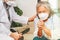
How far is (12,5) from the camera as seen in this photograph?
1.54m

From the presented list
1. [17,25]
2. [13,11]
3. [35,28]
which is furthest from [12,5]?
[35,28]

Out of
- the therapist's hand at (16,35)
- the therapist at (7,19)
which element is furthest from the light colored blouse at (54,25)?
the therapist's hand at (16,35)

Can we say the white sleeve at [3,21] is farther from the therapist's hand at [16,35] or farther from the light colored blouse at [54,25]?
the light colored blouse at [54,25]

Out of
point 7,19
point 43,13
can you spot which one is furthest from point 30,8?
point 7,19

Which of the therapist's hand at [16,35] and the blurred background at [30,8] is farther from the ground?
the blurred background at [30,8]

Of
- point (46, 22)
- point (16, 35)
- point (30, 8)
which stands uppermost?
point (30, 8)

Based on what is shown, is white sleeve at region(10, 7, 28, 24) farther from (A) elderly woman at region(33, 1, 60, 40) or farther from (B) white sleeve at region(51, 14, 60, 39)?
(B) white sleeve at region(51, 14, 60, 39)

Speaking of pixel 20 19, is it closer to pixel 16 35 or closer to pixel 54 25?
pixel 16 35

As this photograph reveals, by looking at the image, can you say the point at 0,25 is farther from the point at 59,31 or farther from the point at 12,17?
the point at 59,31

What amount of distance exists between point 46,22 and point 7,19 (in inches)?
14.6

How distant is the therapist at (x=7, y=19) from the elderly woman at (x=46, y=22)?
9 centimetres

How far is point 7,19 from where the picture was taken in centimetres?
154

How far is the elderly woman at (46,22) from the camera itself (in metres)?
1.50

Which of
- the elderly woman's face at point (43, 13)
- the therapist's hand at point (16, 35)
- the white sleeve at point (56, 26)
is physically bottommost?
the therapist's hand at point (16, 35)
